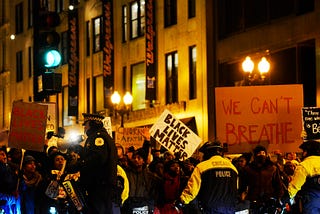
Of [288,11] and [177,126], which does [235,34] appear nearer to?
[288,11]

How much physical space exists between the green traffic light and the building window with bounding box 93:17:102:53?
91.8 ft

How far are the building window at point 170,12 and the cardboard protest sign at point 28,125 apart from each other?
2096 centimetres

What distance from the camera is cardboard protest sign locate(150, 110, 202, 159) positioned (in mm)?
19609

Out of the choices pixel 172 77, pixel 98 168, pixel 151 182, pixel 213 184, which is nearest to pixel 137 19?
pixel 172 77

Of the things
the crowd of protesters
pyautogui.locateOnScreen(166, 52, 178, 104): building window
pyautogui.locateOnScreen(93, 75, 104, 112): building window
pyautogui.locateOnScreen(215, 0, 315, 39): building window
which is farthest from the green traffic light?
pyautogui.locateOnScreen(93, 75, 104, 112): building window

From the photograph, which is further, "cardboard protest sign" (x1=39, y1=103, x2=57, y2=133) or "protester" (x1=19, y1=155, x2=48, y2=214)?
"cardboard protest sign" (x1=39, y1=103, x2=57, y2=133)

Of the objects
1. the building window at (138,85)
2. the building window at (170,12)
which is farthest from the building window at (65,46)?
the building window at (170,12)

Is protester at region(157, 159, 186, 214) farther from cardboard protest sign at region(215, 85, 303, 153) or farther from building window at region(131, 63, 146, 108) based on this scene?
building window at region(131, 63, 146, 108)

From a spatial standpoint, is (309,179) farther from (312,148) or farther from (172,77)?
(172,77)

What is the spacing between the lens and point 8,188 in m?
14.9

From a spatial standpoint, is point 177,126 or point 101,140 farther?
point 177,126

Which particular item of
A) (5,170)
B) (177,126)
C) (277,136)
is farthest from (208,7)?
(5,170)

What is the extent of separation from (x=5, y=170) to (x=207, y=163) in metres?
3.72

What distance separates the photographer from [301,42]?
28969 mm
